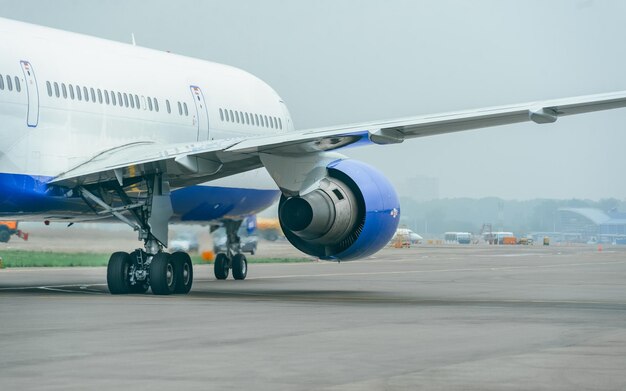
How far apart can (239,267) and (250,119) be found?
4.17 meters

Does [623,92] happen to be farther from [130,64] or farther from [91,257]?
[91,257]

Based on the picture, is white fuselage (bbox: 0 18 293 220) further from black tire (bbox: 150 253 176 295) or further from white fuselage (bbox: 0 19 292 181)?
black tire (bbox: 150 253 176 295)

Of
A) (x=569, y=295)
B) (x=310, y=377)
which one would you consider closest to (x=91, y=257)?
(x=569, y=295)

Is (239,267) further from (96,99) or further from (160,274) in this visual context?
(160,274)

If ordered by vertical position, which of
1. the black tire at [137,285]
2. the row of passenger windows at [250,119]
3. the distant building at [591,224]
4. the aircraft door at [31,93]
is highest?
the distant building at [591,224]

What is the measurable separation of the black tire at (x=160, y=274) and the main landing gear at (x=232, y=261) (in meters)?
8.30

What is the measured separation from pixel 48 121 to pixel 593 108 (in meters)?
9.60

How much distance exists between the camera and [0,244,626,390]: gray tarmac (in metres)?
9.76

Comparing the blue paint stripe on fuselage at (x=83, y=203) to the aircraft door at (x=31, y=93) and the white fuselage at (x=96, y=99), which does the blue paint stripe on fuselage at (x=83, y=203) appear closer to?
the white fuselage at (x=96, y=99)

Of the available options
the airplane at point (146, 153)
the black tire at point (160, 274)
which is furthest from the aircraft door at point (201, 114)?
the black tire at point (160, 274)

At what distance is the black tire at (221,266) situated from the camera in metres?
30.4

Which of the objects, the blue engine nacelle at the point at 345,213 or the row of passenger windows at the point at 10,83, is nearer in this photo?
the row of passenger windows at the point at 10,83

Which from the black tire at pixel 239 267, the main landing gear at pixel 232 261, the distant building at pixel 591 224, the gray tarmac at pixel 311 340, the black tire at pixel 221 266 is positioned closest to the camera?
the gray tarmac at pixel 311 340

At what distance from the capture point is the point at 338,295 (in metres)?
23.4
